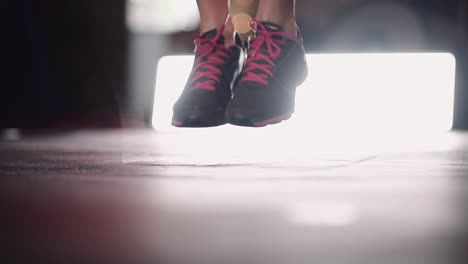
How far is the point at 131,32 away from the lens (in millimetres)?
5645

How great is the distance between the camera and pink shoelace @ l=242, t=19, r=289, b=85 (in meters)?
1.03

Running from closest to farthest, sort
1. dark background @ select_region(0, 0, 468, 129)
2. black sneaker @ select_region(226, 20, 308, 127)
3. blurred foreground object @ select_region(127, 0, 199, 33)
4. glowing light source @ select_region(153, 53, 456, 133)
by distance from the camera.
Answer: black sneaker @ select_region(226, 20, 308, 127) → glowing light source @ select_region(153, 53, 456, 133) → dark background @ select_region(0, 0, 468, 129) → blurred foreground object @ select_region(127, 0, 199, 33)

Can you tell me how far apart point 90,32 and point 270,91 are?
4283mm

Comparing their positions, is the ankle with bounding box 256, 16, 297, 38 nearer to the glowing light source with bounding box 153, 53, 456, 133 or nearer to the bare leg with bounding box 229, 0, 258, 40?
the bare leg with bounding box 229, 0, 258, 40

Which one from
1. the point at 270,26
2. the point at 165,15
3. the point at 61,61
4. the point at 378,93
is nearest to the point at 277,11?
the point at 270,26

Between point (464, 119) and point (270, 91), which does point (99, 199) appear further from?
point (464, 119)

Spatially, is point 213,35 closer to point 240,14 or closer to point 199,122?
point 240,14

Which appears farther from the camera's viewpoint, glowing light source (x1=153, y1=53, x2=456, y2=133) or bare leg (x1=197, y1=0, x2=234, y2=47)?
glowing light source (x1=153, y1=53, x2=456, y2=133)

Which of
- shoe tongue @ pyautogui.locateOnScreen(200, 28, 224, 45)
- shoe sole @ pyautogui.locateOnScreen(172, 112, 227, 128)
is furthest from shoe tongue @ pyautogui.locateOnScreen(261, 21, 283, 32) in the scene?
shoe sole @ pyautogui.locateOnScreen(172, 112, 227, 128)

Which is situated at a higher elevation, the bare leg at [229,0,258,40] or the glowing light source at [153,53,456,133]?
the bare leg at [229,0,258,40]

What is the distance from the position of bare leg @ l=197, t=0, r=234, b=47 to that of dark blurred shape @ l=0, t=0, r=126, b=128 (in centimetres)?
220

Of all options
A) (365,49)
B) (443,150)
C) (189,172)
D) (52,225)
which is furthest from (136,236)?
(365,49)

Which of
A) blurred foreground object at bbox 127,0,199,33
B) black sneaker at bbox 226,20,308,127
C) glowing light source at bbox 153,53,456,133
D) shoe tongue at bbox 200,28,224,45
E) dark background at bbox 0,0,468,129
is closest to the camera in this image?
black sneaker at bbox 226,20,308,127

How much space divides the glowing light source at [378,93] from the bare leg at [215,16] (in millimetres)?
999
